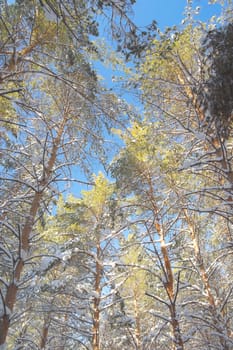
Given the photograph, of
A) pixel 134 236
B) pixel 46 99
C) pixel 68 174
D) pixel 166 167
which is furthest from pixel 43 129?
pixel 134 236

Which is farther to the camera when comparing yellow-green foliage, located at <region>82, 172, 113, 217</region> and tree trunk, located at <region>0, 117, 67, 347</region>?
yellow-green foliage, located at <region>82, 172, 113, 217</region>

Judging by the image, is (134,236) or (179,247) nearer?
(179,247)

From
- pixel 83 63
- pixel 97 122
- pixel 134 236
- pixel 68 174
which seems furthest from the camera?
pixel 134 236

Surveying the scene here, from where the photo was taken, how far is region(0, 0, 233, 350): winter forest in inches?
162

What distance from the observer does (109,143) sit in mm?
6336

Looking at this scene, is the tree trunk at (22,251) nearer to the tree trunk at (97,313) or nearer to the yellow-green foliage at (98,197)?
the yellow-green foliage at (98,197)

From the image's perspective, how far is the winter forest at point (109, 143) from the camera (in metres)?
4.12

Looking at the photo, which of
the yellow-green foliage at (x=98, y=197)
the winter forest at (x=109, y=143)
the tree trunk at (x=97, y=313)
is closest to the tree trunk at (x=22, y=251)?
the winter forest at (x=109, y=143)

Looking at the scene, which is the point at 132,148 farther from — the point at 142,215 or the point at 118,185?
the point at 142,215

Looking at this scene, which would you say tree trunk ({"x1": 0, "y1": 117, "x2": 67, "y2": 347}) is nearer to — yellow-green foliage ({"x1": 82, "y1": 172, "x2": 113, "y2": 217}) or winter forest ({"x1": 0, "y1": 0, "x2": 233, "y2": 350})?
winter forest ({"x1": 0, "y1": 0, "x2": 233, "y2": 350})

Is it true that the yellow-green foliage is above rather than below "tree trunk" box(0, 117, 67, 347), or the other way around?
above

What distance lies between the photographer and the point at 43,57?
17.1ft

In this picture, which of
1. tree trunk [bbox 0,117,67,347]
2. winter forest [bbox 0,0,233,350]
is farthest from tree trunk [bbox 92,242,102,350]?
tree trunk [bbox 0,117,67,347]

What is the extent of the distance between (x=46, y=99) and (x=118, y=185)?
298 centimetres
